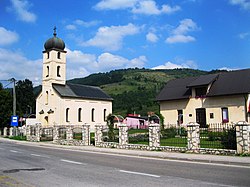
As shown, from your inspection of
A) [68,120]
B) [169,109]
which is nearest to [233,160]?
[169,109]

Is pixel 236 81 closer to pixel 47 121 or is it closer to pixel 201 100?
pixel 201 100

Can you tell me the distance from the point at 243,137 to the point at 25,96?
73975mm

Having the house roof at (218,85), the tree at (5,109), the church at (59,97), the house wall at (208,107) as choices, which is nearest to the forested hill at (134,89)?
the church at (59,97)

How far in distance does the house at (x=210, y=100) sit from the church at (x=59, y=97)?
18.5 m

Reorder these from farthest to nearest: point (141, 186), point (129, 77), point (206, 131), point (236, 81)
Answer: point (129, 77) → point (236, 81) → point (206, 131) → point (141, 186)

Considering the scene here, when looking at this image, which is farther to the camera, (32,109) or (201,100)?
(32,109)

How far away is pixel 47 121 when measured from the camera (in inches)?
2009

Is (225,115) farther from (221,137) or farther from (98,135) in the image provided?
(221,137)

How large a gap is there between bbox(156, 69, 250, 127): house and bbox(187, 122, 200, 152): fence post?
17118 mm

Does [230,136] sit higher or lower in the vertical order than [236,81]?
lower

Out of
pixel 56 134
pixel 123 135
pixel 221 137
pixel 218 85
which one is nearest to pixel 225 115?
pixel 218 85

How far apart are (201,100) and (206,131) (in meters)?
17.9

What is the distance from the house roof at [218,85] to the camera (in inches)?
1289

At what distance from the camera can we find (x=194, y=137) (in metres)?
16.7
